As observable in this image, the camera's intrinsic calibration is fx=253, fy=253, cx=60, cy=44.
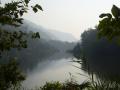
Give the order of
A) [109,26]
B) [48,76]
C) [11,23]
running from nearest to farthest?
1. [109,26]
2. [11,23]
3. [48,76]

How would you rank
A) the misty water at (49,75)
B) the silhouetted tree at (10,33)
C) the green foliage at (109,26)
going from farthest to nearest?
the misty water at (49,75) → the silhouetted tree at (10,33) → the green foliage at (109,26)

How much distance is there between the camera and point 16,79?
7.68 meters

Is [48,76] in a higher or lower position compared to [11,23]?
lower

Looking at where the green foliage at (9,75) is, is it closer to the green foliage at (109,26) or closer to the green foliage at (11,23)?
the green foliage at (11,23)

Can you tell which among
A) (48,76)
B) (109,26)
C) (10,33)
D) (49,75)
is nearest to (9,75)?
(10,33)

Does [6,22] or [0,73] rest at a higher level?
[6,22]

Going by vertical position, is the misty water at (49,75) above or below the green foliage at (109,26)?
below

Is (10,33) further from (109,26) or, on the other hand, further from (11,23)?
(109,26)

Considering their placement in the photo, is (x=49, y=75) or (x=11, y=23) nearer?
(x=11, y=23)

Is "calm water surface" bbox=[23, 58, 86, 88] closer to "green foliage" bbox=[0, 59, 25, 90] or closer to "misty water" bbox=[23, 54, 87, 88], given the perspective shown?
"misty water" bbox=[23, 54, 87, 88]

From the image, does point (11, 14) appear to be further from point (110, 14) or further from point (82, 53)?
point (110, 14)

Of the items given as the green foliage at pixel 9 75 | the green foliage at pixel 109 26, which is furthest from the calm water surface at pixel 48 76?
the green foliage at pixel 109 26

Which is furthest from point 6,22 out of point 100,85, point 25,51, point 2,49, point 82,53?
point 25,51

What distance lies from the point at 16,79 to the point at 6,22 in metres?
1.99
